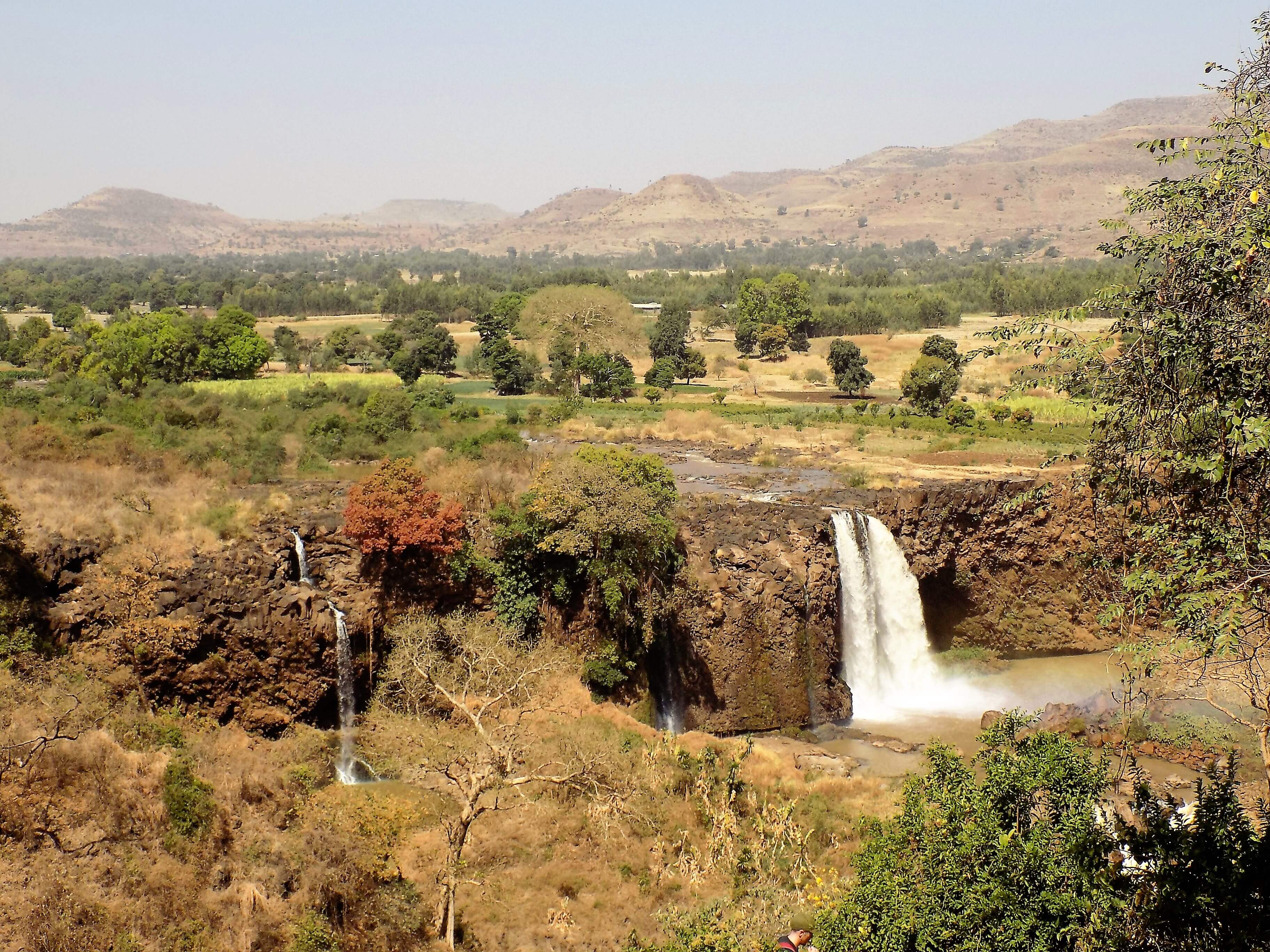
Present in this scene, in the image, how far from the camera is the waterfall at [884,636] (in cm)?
3067

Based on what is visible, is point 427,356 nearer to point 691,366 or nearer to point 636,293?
point 691,366

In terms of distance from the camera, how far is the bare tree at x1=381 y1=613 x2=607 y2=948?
17656mm

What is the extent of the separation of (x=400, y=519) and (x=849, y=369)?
147ft

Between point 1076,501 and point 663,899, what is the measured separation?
74.7ft

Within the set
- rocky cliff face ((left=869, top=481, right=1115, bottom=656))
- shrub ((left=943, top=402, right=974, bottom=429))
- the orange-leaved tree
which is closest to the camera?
the orange-leaved tree

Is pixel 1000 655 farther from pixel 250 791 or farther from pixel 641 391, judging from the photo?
pixel 641 391

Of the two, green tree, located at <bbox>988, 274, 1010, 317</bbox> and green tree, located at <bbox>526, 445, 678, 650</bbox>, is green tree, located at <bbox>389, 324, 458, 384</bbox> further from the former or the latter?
green tree, located at <bbox>988, 274, 1010, 317</bbox>

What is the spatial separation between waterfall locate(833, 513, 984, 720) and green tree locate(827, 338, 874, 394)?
3372 centimetres

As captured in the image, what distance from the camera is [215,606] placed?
24.2m

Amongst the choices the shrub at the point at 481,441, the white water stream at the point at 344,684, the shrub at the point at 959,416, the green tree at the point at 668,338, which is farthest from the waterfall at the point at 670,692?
the green tree at the point at 668,338

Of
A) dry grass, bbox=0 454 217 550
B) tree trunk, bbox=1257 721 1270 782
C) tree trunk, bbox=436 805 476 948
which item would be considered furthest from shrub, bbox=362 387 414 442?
tree trunk, bbox=1257 721 1270 782

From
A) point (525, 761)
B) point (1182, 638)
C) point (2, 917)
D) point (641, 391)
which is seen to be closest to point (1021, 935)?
point (1182, 638)

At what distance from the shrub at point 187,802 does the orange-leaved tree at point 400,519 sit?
7.99m

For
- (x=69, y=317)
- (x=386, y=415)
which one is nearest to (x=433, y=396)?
(x=386, y=415)
